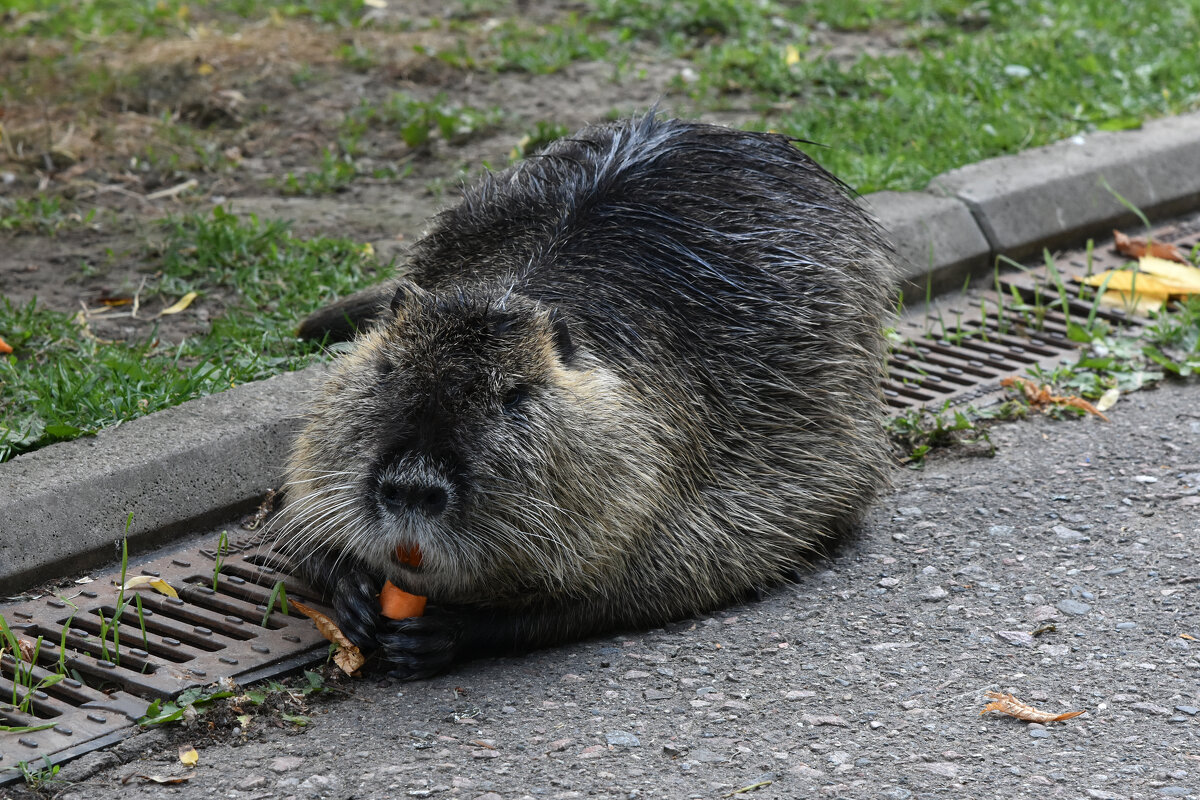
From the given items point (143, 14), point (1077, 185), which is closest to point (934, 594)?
point (1077, 185)

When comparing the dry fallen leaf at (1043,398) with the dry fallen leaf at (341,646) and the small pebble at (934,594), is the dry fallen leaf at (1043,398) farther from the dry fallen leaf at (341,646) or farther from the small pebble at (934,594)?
the dry fallen leaf at (341,646)

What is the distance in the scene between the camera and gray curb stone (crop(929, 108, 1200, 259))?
18.3ft

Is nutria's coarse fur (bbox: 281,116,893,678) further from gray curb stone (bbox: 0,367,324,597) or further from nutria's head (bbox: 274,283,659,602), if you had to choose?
gray curb stone (bbox: 0,367,324,597)

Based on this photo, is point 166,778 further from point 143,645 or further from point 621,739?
point 621,739

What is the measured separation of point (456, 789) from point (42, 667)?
1069 mm

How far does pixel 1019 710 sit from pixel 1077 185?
3430 mm

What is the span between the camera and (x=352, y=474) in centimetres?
312

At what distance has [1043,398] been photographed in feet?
15.0

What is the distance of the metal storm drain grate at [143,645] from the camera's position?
2893 mm

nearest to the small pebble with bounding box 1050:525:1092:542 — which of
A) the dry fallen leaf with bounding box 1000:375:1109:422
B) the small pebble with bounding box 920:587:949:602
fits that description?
the small pebble with bounding box 920:587:949:602

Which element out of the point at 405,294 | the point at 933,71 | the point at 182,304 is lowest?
the point at 182,304

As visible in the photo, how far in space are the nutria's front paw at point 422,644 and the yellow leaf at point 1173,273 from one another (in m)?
3.37

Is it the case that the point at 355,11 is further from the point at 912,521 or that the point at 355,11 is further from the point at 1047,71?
the point at 912,521

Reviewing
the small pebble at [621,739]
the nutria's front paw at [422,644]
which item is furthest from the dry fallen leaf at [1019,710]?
the nutria's front paw at [422,644]
